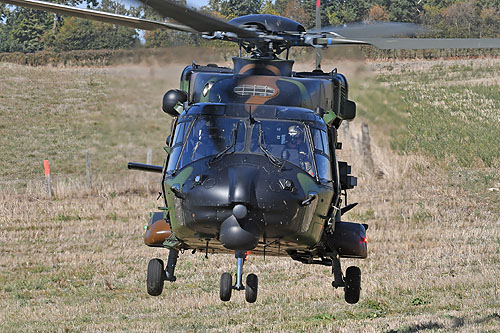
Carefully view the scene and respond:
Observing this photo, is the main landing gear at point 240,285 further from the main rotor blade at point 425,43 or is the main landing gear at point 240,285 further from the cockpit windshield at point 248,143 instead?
the main rotor blade at point 425,43

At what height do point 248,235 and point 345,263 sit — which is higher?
point 248,235

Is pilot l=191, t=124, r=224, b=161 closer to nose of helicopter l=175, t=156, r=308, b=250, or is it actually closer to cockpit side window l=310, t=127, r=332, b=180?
nose of helicopter l=175, t=156, r=308, b=250

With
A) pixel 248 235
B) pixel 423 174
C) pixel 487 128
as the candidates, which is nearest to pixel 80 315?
pixel 248 235

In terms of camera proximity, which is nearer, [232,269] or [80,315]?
[80,315]

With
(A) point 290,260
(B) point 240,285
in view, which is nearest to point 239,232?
(B) point 240,285

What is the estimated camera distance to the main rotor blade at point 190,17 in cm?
748

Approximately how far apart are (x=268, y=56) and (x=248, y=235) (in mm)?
4034

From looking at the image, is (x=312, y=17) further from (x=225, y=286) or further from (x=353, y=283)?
(x=225, y=286)

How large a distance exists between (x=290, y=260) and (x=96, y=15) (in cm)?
1048

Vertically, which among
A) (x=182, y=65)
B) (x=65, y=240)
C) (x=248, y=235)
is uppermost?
(x=182, y=65)

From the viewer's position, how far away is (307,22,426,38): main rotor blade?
38.6 ft

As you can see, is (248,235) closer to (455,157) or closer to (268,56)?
(268,56)

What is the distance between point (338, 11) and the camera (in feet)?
77.6

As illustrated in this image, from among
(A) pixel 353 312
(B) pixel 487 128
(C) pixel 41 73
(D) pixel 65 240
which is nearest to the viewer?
(A) pixel 353 312
